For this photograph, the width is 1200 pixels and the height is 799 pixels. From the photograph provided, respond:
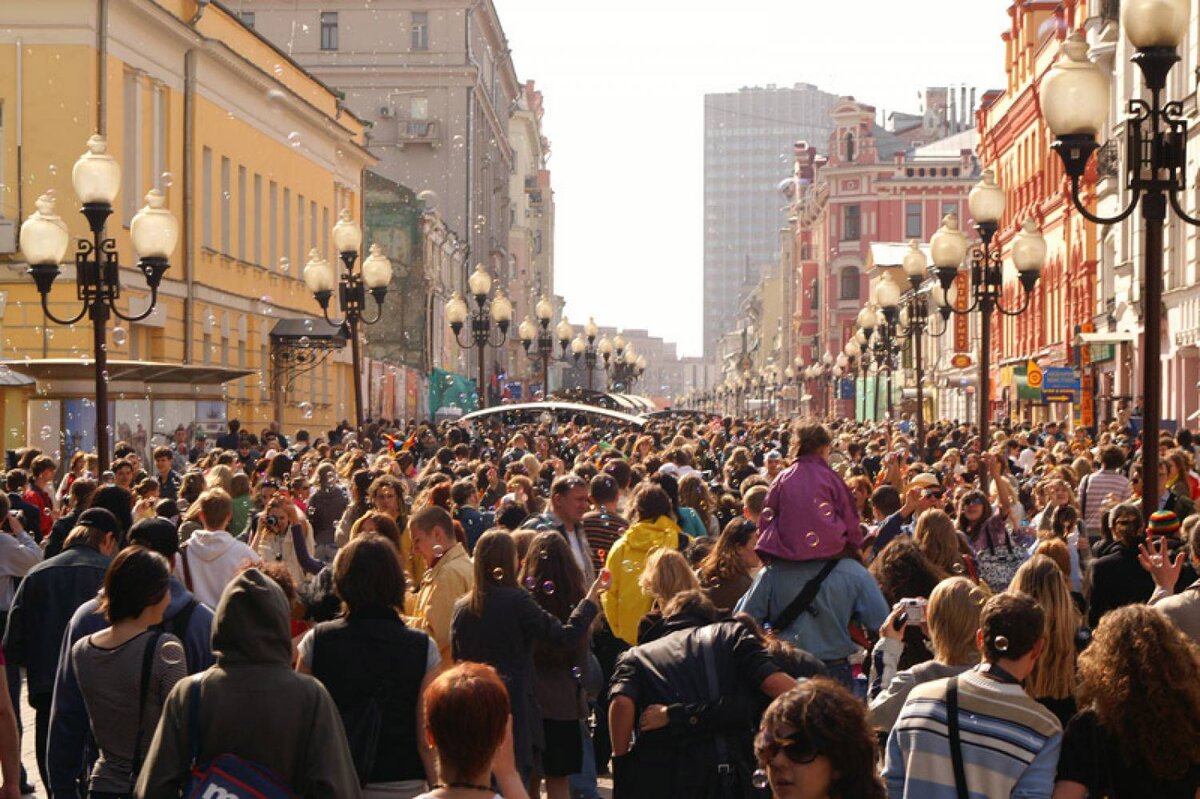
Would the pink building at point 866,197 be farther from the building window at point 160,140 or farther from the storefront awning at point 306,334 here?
the building window at point 160,140

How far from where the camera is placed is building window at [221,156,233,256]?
42031mm

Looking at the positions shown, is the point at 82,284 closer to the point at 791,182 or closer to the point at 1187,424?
the point at 1187,424

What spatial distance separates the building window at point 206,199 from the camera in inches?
1577

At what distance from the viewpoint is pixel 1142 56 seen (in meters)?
11.9

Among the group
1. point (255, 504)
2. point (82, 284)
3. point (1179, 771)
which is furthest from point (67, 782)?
point (82, 284)

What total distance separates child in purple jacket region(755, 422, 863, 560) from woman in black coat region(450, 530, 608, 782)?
1135 mm

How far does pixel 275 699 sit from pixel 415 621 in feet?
12.6

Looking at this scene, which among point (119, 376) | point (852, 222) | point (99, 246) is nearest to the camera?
point (99, 246)

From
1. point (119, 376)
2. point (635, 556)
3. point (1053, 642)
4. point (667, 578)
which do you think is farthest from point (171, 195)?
point (1053, 642)

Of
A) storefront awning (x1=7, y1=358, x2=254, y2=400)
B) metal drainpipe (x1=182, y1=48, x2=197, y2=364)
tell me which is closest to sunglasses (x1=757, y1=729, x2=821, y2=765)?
storefront awning (x1=7, y1=358, x2=254, y2=400)

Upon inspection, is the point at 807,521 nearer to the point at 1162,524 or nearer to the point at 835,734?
the point at 1162,524

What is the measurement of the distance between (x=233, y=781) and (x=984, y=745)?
2.14 m

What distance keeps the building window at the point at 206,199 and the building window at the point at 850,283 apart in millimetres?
83383

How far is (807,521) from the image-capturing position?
9.52 m
